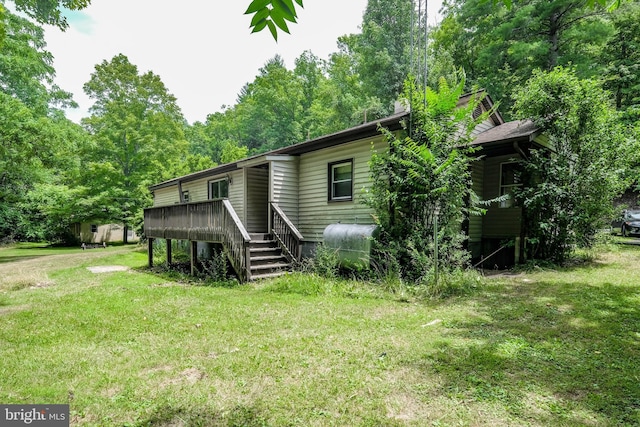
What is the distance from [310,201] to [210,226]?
3.32 metres

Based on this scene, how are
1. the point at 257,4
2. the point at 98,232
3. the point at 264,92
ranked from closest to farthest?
1. the point at 257,4
2. the point at 98,232
3. the point at 264,92

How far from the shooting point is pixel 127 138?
25.2 metres

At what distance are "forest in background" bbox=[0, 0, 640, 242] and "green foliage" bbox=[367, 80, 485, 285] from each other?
8.68m

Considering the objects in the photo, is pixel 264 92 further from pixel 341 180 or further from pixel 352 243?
pixel 352 243

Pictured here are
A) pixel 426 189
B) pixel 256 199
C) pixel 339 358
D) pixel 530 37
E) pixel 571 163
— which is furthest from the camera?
pixel 530 37

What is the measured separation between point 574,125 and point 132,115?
2801cm

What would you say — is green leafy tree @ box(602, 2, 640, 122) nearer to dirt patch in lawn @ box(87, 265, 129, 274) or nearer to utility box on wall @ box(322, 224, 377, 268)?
utility box on wall @ box(322, 224, 377, 268)

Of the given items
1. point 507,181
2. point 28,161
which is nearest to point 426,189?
point 507,181

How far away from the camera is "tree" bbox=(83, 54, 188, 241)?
24094 mm

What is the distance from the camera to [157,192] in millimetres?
21469

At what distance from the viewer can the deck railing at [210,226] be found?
8344 millimetres

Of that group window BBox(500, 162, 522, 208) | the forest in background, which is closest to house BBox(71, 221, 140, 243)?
the forest in background

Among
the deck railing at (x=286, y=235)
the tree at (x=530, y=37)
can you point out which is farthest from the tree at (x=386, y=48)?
the deck railing at (x=286, y=235)

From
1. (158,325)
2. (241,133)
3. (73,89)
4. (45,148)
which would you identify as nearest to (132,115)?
(73,89)
